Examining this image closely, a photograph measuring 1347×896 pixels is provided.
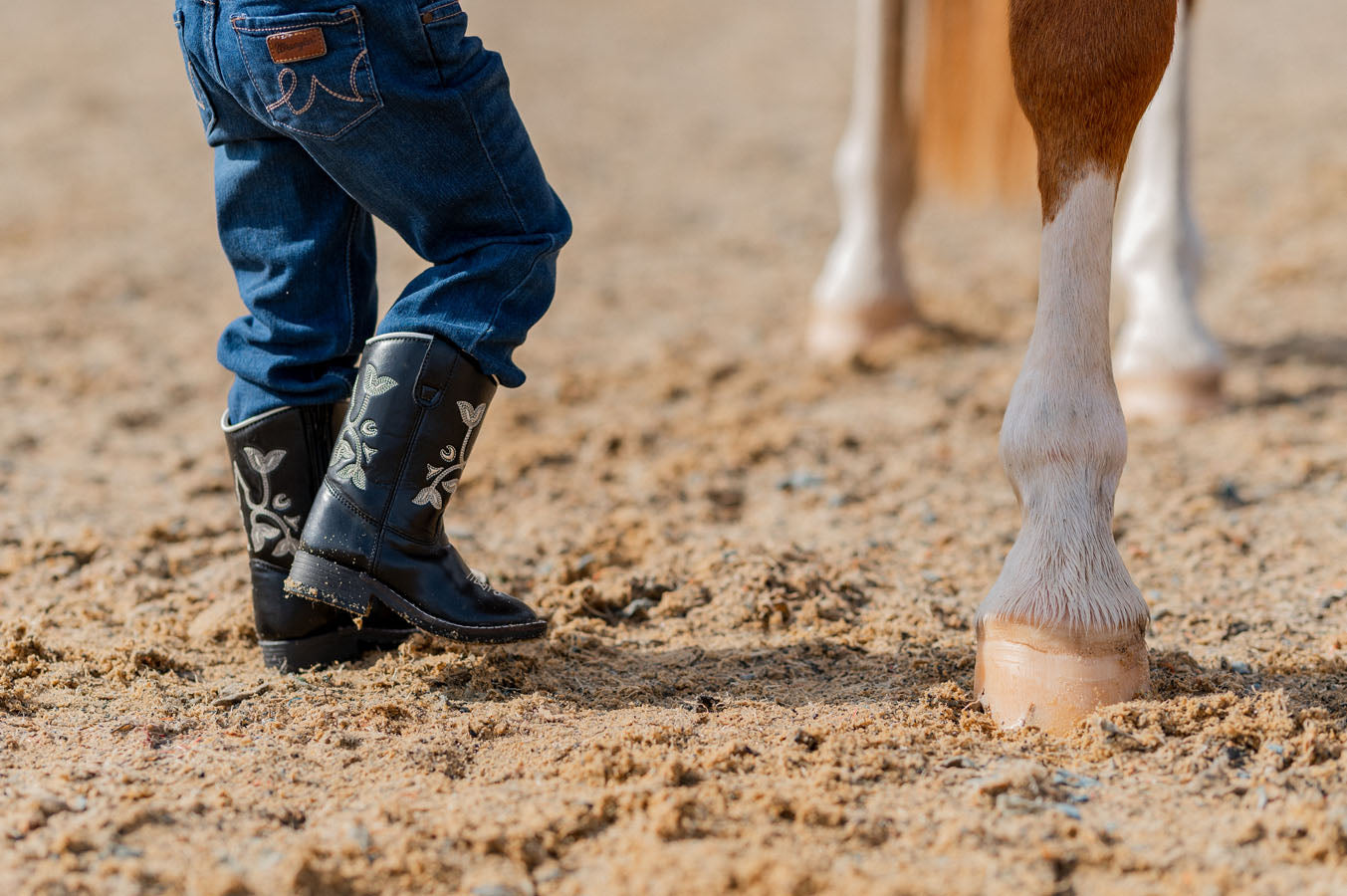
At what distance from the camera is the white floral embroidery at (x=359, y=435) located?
4.79ft

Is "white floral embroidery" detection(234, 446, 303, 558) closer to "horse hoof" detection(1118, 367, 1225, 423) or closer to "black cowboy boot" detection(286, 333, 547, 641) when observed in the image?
"black cowboy boot" detection(286, 333, 547, 641)

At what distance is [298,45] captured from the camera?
1.33 m

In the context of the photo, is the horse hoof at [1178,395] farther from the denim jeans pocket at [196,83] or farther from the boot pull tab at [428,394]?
the denim jeans pocket at [196,83]

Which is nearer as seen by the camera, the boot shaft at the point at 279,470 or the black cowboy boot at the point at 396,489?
the black cowboy boot at the point at 396,489

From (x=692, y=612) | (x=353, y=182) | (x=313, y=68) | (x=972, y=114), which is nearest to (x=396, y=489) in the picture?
(x=353, y=182)

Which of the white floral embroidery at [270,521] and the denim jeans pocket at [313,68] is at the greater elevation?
the denim jeans pocket at [313,68]

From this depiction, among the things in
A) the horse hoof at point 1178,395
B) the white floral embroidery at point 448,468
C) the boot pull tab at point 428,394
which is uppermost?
the horse hoof at point 1178,395

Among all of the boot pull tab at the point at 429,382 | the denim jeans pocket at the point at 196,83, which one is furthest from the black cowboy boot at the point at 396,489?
the denim jeans pocket at the point at 196,83

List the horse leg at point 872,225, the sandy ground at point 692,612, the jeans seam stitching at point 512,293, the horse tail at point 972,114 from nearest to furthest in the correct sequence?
the sandy ground at point 692,612, the jeans seam stitching at point 512,293, the horse tail at point 972,114, the horse leg at point 872,225

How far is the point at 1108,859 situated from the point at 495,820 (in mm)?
601

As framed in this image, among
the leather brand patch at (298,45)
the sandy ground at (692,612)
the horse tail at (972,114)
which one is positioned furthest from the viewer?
the horse tail at (972,114)

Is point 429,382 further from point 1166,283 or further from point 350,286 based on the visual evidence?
point 1166,283

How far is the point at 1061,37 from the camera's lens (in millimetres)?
1394

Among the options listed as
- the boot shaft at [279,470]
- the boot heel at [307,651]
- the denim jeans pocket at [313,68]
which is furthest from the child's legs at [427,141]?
the boot heel at [307,651]
